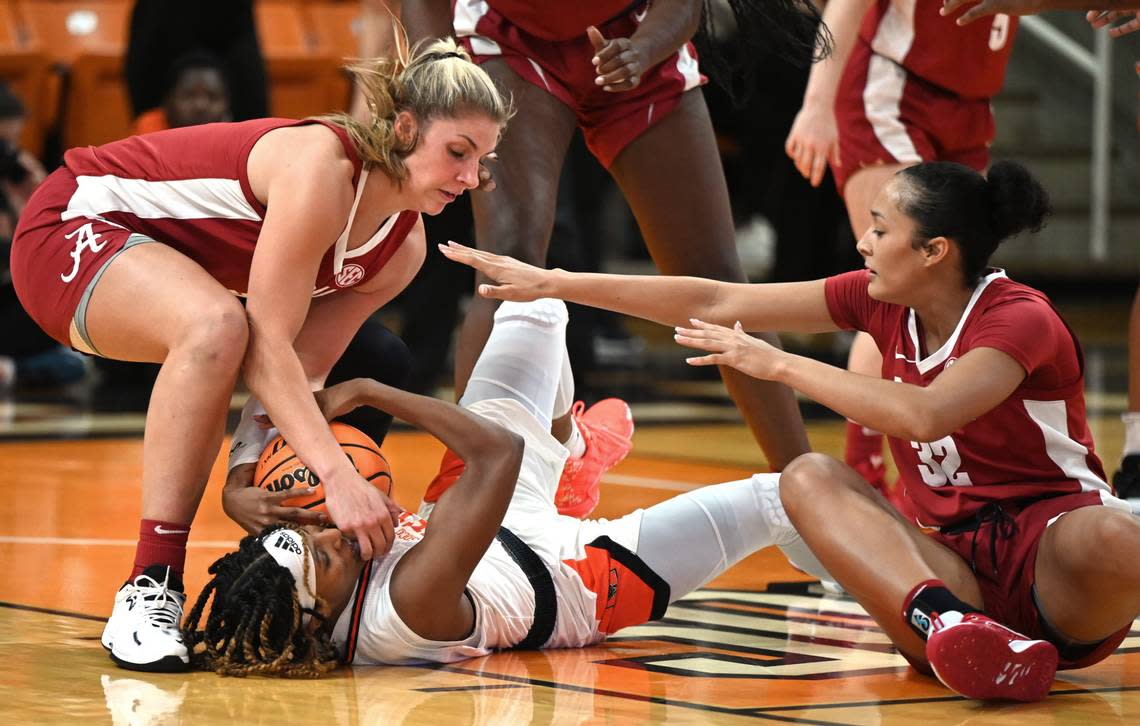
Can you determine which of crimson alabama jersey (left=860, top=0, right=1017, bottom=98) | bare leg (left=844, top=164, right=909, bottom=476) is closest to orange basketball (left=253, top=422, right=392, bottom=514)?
bare leg (left=844, top=164, right=909, bottom=476)

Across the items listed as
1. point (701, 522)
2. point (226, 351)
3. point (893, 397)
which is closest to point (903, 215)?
point (893, 397)

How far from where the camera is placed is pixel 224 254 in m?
3.42

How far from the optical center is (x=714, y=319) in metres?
3.52

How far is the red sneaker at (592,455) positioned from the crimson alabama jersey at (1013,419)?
3.07 ft

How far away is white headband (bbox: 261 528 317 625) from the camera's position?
9.70 feet

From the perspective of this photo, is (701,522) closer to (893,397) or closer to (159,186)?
(893,397)

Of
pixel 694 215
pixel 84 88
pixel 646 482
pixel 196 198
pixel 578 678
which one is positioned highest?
pixel 196 198

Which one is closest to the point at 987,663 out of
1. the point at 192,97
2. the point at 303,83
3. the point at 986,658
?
the point at 986,658

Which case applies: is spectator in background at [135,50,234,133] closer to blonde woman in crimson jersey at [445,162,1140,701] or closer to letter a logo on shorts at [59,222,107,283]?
letter a logo on shorts at [59,222,107,283]

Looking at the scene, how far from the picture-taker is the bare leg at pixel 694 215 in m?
4.11

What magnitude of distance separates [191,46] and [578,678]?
6.00 metres

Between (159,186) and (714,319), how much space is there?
1093mm

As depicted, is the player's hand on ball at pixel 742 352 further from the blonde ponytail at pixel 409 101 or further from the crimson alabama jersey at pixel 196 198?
the crimson alabama jersey at pixel 196 198

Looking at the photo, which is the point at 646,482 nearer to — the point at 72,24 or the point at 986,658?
the point at 986,658
